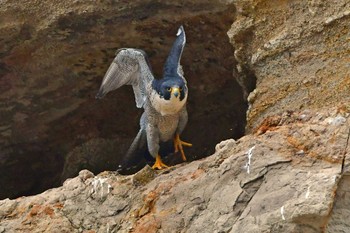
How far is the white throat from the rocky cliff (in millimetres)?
434

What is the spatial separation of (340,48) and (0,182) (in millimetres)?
3042

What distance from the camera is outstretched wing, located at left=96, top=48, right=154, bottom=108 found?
6043 millimetres

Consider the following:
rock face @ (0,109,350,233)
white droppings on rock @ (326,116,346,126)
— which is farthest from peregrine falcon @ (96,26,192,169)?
white droppings on rock @ (326,116,346,126)

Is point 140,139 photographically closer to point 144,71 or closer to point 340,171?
point 144,71

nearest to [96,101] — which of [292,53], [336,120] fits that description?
[292,53]

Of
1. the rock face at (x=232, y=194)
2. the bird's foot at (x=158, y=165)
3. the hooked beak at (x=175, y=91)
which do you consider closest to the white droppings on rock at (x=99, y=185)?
the rock face at (x=232, y=194)

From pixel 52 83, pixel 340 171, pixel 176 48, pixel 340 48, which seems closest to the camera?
pixel 340 171

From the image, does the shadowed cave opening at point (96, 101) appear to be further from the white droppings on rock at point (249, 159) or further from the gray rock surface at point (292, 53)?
the white droppings on rock at point (249, 159)

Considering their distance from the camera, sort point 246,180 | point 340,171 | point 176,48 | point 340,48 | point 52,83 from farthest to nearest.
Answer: point 52,83, point 176,48, point 340,48, point 246,180, point 340,171

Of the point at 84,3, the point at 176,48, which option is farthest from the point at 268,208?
the point at 84,3

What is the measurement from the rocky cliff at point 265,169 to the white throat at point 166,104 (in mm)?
434

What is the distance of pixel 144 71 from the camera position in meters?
6.07

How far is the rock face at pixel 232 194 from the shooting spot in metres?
4.28

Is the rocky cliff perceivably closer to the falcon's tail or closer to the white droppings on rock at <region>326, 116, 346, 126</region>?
the white droppings on rock at <region>326, 116, 346, 126</region>
